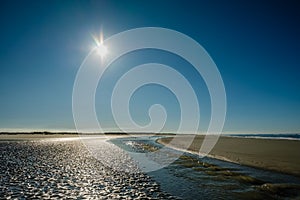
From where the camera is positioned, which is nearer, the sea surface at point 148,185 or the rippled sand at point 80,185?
the rippled sand at point 80,185

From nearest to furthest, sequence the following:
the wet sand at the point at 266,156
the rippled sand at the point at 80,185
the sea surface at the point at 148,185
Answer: the rippled sand at the point at 80,185 → the sea surface at the point at 148,185 → the wet sand at the point at 266,156

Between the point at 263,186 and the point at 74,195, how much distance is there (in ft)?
36.7

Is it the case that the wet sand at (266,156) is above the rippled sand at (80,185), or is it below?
above

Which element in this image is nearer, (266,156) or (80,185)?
(80,185)

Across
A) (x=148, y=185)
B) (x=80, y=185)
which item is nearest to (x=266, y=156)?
(x=148, y=185)

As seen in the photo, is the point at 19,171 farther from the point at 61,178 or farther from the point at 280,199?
the point at 280,199

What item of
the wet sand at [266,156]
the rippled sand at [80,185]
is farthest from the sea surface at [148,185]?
the wet sand at [266,156]

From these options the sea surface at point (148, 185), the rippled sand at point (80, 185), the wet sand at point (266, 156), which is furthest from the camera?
the wet sand at point (266, 156)

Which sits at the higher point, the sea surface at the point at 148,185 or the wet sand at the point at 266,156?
the wet sand at the point at 266,156

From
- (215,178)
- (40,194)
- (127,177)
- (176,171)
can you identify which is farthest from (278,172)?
(40,194)

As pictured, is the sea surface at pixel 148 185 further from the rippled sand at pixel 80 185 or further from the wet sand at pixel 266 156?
the wet sand at pixel 266 156

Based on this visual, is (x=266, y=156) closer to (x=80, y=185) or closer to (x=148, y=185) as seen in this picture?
(x=148, y=185)

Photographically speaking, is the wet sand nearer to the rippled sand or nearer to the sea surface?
the sea surface

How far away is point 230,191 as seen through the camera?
51.5 ft
